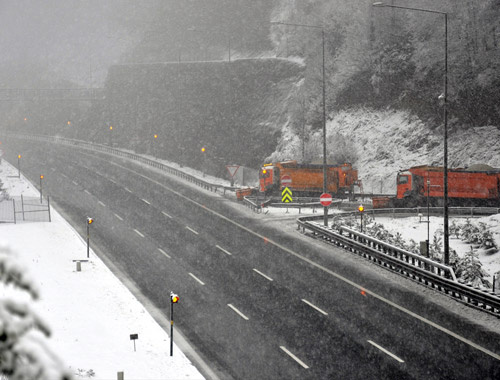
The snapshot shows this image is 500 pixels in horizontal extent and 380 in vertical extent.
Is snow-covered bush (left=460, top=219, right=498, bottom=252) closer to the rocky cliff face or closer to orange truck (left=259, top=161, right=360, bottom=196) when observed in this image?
orange truck (left=259, top=161, right=360, bottom=196)

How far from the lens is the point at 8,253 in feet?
7.82

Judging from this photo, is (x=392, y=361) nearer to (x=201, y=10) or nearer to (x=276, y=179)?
(x=276, y=179)

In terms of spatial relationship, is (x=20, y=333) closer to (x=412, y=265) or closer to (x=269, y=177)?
(x=412, y=265)

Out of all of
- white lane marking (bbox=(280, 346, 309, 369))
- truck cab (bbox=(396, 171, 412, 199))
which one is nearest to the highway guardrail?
white lane marking (bbox=(280, 346, 309, 369))

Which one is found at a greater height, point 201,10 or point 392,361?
point 201,10

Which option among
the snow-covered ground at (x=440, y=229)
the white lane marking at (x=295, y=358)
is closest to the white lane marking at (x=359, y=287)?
the white lane marking at (x=295, y=358)

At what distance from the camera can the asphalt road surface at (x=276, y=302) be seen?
17375mm

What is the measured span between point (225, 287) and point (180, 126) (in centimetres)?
6273

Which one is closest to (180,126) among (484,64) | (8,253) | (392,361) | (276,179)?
(276,179)

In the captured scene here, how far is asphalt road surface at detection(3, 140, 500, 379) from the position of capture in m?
17.4

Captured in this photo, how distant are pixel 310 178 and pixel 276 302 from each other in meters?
27.8

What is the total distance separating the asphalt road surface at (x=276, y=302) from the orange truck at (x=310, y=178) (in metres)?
7.42

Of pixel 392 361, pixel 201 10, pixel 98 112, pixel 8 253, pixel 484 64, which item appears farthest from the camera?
pixel 201 10

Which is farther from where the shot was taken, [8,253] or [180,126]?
[180,126]
